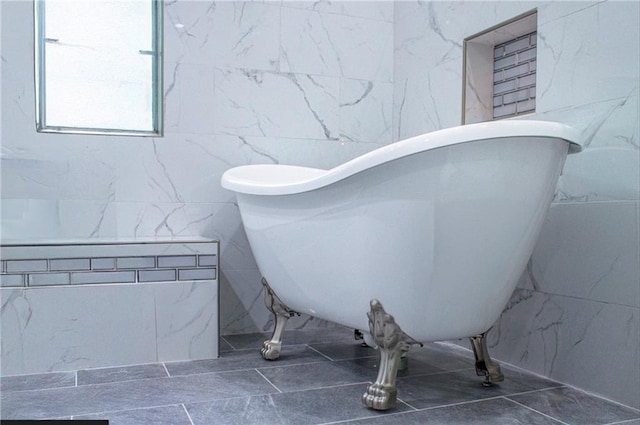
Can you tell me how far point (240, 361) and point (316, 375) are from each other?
1.11 feet

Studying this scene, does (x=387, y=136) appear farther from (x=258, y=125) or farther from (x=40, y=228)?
(x=40, y=228)

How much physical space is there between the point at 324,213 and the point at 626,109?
0.91 meters

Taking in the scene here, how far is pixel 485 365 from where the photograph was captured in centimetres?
184

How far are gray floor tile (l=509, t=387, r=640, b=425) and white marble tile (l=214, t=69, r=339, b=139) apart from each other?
1.55 m

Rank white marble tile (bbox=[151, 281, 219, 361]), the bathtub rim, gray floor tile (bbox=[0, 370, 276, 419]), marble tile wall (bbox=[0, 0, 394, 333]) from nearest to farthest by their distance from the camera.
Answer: the bathtub rim → gray floor tile (bbox=[0, 370, 276, 419]) → white marble tile (bbox=[151, 281, 219, 361]) → marble tile wall (bbox=[0, 0, 394, 333])

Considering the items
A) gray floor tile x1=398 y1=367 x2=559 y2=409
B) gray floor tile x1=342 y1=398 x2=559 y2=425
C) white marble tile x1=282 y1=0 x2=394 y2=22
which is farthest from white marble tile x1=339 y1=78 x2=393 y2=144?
gray floor tile x1=342 y1=398 x2=559 y2=425

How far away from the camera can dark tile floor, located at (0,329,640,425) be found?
156 centimetres

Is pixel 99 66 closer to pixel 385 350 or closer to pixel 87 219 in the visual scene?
pixel 87 219

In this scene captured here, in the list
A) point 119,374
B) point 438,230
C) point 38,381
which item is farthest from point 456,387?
point 38,381

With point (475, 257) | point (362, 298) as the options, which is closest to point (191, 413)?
point (362, 298)

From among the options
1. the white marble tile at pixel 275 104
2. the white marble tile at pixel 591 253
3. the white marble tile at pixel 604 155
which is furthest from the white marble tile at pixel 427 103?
the white marble tile at pixel 591 253

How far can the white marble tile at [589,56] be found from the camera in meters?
1.71

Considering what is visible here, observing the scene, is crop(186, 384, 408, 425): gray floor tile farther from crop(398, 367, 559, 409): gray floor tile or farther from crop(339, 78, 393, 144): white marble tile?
crop(339, 78, 393, 144): white marble tile

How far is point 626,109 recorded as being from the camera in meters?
1.71
